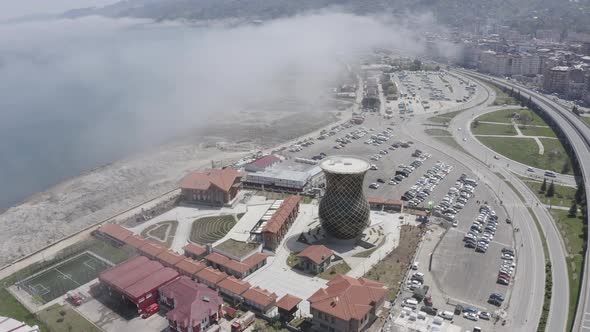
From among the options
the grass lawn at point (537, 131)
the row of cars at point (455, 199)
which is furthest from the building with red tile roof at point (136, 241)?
the grass lawn at point (537, 131)

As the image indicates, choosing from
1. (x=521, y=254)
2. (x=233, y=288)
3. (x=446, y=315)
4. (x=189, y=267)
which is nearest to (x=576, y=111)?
(x=521, y=254)

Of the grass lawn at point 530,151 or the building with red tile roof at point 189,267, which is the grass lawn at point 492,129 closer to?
the grass lawn at point 530,151

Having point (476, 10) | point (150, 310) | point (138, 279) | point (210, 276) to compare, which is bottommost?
point (150, 310)

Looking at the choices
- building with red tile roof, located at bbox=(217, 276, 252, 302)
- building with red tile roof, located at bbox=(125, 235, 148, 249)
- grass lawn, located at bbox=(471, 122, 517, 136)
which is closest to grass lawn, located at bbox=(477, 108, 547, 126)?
grass lawn, located at bbox=(471, 122, 517, 136)

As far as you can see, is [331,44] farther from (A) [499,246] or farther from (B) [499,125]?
(A) [499,246]

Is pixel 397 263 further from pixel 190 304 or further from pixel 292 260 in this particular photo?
pixel 190 304

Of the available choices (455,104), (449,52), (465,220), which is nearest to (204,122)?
(455,104)
